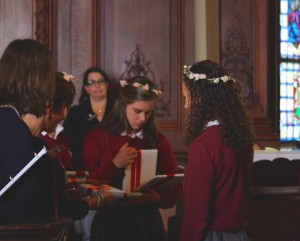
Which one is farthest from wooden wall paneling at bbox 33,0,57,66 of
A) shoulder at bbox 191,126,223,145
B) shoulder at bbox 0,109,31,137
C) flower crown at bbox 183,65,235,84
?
shoulder at bbox 0,109,31,137

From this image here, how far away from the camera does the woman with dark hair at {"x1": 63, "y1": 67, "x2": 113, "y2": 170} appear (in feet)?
18.1

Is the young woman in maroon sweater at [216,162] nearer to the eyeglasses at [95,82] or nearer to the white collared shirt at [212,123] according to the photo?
the white collared shirt at [212,123]

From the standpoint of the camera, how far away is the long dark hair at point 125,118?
4.06 metres

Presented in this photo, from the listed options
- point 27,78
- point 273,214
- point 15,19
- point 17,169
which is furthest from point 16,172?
point 15,19

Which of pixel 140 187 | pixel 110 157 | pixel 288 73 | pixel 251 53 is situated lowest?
pixel 140 187

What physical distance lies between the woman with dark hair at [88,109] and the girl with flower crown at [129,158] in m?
1.33

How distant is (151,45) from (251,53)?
1.19 meters

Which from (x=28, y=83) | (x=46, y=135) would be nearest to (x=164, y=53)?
(x=46, y=135)

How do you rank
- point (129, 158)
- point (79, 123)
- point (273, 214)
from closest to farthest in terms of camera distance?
point (129, 158) < point (273, 214) < point (79, 123)

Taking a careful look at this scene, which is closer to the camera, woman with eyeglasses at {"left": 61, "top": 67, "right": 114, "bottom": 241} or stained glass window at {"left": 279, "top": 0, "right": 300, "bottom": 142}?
woman with eyeglasses at {"left": 61, "top": 67, "right": 114, "bottom": 241}

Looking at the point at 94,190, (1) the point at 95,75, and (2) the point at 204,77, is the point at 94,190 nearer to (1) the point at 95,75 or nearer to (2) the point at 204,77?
(2) the point at 204,77

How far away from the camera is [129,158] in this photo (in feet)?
12.4

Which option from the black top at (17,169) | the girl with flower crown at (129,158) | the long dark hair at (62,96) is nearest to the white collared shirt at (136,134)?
the girl with flower crown at (129,158)

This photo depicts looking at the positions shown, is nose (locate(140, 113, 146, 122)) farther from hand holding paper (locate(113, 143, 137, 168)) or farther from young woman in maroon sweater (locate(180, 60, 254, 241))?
young woman in maroon sweater (locate(180, 60, 254, 241))
